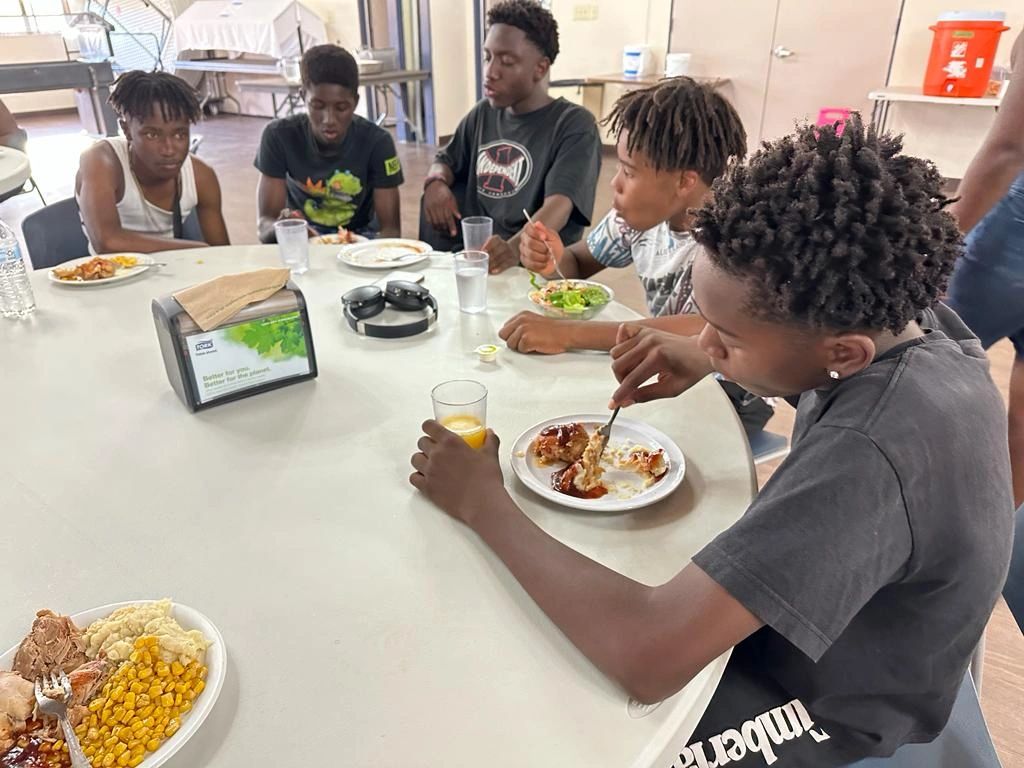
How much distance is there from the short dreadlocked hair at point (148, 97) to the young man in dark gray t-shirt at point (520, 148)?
83cm

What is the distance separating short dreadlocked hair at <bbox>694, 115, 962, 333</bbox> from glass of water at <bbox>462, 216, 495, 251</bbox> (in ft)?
3.75

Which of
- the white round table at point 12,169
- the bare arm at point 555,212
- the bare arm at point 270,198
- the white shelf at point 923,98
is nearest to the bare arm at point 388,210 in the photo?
the bare arm at point 270,198

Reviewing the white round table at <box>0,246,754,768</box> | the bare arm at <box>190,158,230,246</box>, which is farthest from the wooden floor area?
the bare arm at <box>190,158,230,246</box>

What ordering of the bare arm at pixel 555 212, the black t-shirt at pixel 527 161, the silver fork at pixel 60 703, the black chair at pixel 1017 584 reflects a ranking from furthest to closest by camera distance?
the black t-shirt at pixel 527 161, the bare arm at pixel 555 212, the black chair at pixel 1017 584, the silver fork at pixel 60 703

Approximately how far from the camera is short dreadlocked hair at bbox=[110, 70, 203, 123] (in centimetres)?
212

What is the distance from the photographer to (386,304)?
5.03 feet

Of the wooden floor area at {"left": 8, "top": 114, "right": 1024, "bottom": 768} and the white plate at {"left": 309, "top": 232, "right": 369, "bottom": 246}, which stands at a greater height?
the white plate at {"left": 309, "top": 232, "right": 369, "bottom": 246}

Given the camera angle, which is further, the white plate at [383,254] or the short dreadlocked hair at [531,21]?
the short dreadlocked hair at [531,21]

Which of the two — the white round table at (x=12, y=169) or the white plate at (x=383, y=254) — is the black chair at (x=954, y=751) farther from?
the white round table at (x=12, y=169)

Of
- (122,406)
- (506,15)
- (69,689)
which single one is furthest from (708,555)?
(506,15)

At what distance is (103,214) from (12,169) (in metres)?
0.41

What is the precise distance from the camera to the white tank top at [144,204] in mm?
2213

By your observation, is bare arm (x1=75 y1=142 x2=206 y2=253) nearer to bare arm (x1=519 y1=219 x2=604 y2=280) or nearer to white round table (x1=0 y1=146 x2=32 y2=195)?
white round table (x1=0 y1=146 x2=32 y2=195)

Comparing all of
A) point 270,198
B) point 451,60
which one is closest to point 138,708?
point 270,198
